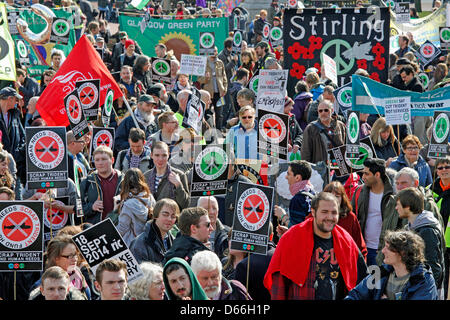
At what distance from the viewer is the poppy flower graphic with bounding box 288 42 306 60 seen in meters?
15.4

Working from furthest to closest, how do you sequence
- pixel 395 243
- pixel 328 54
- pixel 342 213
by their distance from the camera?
pixel 328 54
pixel 342 213
pixel 395 243

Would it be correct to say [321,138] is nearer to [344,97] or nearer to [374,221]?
[344,97]

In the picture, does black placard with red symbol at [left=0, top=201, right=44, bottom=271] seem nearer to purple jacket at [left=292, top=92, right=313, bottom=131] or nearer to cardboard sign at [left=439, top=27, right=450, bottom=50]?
purple jacket at [left=292, top=92, right=313, bottom=131]

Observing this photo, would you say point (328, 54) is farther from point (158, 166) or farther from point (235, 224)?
point (235, 224)

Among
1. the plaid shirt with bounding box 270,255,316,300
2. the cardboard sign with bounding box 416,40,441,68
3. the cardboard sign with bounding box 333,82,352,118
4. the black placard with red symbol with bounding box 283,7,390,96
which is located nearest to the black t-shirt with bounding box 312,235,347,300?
the plaid shirt with bounding box 270,255,316,300

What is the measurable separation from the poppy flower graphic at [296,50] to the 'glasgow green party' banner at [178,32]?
452 centimetres

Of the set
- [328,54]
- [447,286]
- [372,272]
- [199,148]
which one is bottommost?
[447,286]

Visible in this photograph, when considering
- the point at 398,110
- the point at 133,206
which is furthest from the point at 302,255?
the point at 398,110

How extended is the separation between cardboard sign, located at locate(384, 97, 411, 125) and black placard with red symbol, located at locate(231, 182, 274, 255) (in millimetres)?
3926

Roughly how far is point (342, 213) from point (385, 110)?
3402 mm

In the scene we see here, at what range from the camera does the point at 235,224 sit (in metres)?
7.30

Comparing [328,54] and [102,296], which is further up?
[328,54]

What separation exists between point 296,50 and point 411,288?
995cm
